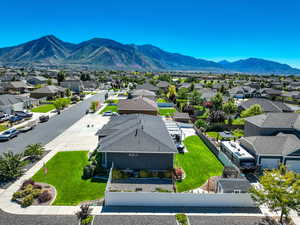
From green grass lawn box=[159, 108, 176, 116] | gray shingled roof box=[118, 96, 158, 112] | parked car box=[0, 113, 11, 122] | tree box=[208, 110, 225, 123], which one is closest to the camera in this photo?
parked car box=[0, 113, 11, 122]

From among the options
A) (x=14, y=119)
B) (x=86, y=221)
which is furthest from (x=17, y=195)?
(x=14, y=119)

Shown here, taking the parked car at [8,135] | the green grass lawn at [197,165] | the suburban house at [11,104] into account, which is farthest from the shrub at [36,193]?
the suburban house at [11,104]

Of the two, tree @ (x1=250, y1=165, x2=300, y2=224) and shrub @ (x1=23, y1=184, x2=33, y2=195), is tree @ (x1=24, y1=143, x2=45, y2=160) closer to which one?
shrub @ (x1=23, y1=184, x2=33, y2=195)

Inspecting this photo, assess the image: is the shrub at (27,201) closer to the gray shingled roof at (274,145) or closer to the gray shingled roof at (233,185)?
the gray shingled roof at (233,185)

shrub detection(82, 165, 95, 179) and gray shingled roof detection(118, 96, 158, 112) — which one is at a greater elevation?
gray shingled roof detection(118, 96, 158, 112)

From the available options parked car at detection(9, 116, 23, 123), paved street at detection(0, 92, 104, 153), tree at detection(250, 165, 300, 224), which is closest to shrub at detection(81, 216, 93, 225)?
tree at detection(250, 165, 300, 224)

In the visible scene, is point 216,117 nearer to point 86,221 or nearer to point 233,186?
point 233,186
